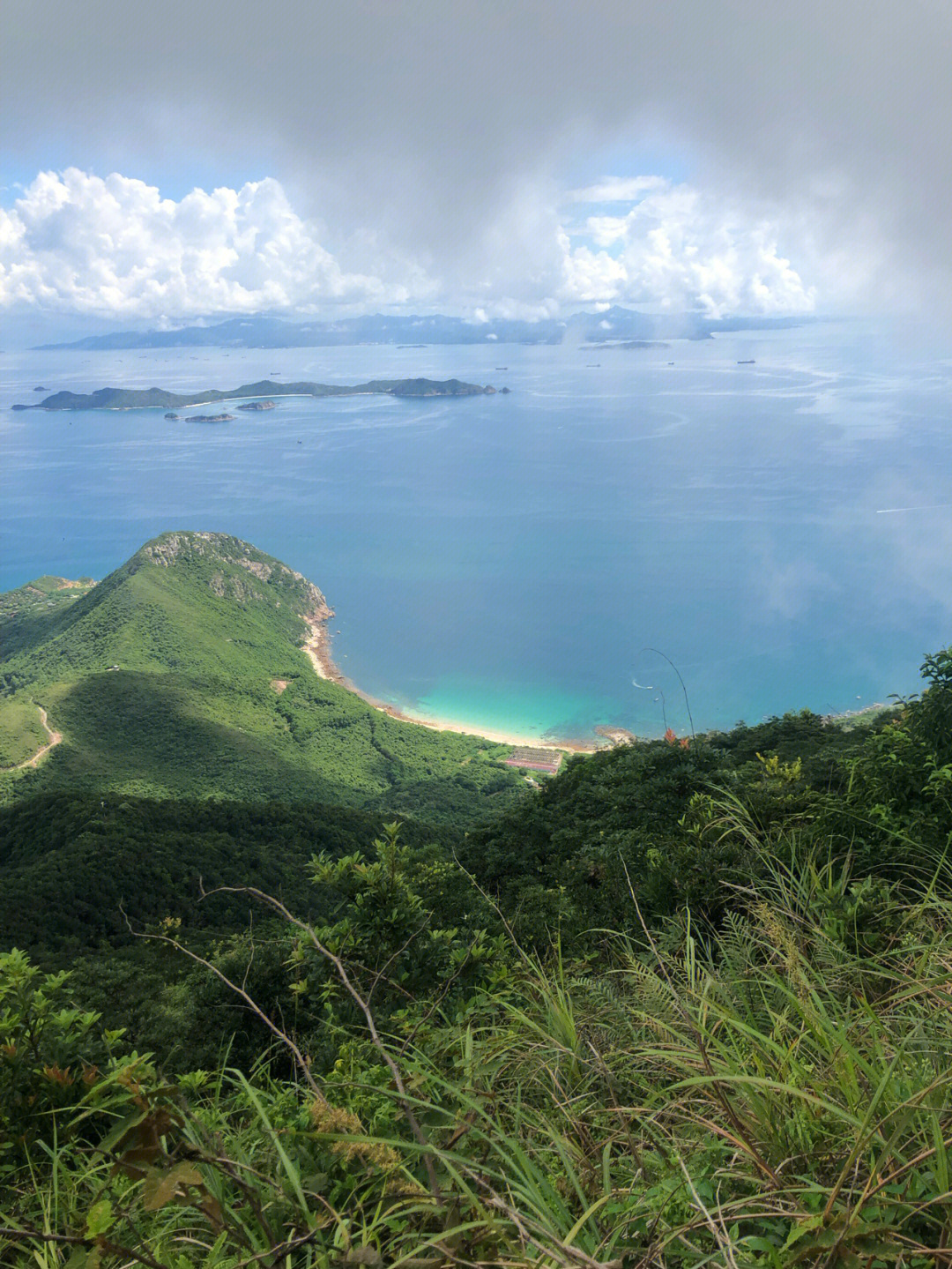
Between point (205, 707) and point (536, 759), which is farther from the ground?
point (205, 707)

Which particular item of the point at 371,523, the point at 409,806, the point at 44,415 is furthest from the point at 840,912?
the point at 44,415

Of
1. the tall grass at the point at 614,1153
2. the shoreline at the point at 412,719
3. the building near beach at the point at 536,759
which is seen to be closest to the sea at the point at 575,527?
the shoreline at the point at 412,719

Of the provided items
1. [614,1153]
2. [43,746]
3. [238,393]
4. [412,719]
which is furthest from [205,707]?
[238,393]

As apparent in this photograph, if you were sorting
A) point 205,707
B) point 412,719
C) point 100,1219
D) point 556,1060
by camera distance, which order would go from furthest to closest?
1. point 412,719
2. point 205,707
3. point 556,1060
4. point 100,1219

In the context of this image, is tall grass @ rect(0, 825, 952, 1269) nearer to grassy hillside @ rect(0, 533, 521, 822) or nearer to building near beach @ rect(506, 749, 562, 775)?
grassy hillside @ rect(0, 533, 521, 822)

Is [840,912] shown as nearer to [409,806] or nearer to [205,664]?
[409,806]

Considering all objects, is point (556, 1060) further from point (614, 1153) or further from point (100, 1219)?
point (100, 1219)

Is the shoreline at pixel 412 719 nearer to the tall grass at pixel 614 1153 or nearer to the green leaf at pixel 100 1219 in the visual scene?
the tall grass at pixel 614 1153
